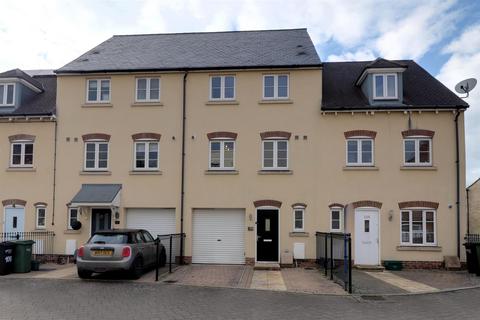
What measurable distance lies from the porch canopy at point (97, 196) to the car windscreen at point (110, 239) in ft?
11.7

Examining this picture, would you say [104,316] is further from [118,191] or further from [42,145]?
[42,145]

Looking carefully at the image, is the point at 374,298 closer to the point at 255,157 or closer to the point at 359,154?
the point at 359,154

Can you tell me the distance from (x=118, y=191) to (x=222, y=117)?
530 cm

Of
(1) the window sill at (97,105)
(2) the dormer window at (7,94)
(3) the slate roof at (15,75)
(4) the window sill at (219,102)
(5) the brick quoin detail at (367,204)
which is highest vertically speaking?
(3) the slate roof at (15,75)

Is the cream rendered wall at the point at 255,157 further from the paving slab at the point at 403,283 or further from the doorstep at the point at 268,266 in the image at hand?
the paving slab at the point at 403,283

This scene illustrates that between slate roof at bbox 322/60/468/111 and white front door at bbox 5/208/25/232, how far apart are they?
1357 cm

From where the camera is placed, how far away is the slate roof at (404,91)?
17.5 m

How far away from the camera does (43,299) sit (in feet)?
35.2

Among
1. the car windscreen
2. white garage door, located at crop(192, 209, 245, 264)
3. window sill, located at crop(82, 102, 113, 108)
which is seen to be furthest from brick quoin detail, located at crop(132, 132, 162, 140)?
the car windscreen

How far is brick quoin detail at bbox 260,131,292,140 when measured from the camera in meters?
17.9

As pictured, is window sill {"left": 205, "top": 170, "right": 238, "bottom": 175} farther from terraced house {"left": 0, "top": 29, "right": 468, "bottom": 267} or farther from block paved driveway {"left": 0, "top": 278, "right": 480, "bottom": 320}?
block paved driveway {"left": 0, "top": 278, "right": 480, "bottom": 320}

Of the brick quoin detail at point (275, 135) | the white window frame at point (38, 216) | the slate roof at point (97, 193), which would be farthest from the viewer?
the white window frame at point (38, 216)

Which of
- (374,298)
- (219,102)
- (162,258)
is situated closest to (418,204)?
(374,298)

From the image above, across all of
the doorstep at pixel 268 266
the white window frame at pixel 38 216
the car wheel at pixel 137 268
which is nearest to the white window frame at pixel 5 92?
the white window frame at pixel 38 216
